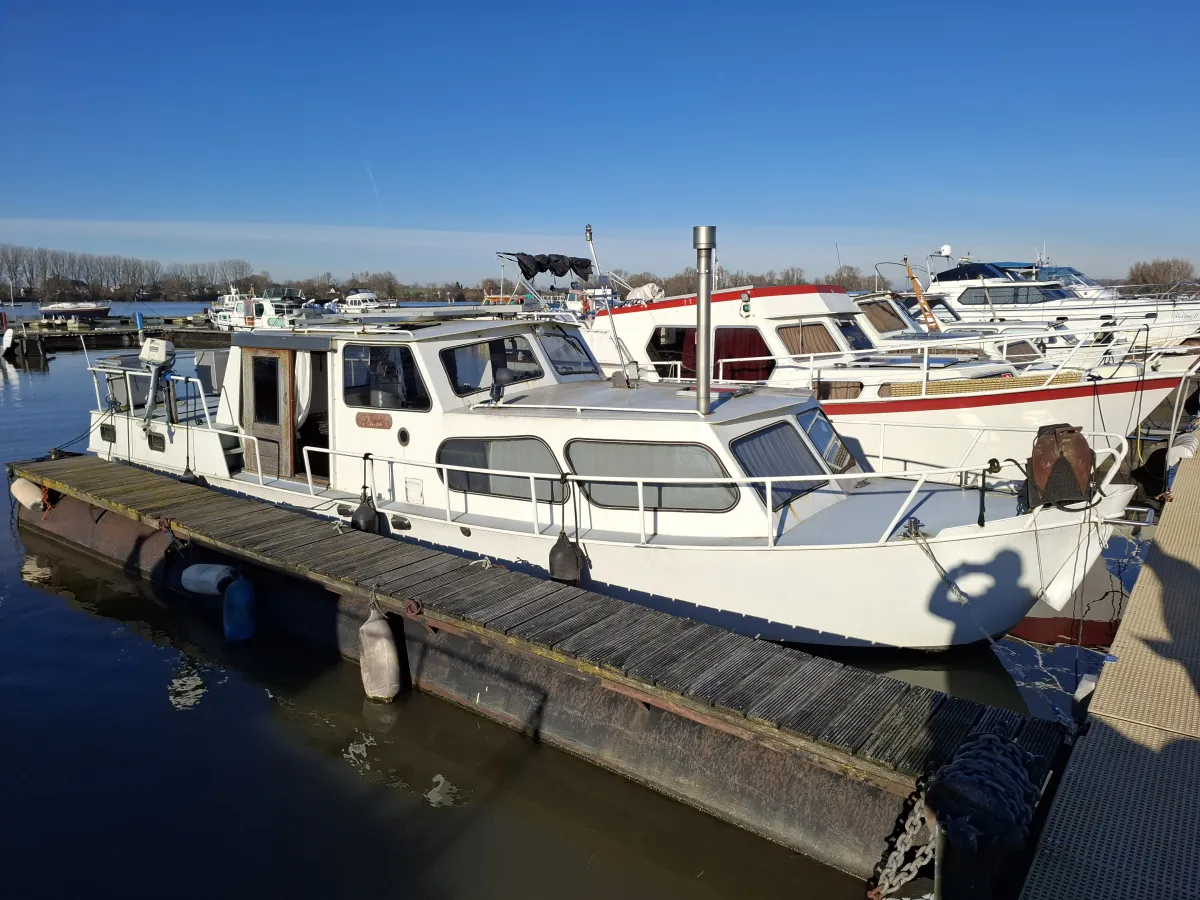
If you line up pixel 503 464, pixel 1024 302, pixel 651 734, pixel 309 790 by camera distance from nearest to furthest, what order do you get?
pixel 651 734 → pixel 309 790 → pixel 503 464 → pixel 1024 302

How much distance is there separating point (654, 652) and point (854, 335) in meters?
11.0

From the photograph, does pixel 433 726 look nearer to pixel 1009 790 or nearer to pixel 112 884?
pixel 112 884

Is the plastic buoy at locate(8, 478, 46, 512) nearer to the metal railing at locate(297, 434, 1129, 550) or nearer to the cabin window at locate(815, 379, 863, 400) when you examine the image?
the metal railing at locate(297, 434, 1129, 550)

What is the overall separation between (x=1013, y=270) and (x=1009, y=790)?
30855 mm

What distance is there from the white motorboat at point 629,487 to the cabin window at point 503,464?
21 millimetres

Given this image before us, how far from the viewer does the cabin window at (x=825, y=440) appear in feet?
28.8

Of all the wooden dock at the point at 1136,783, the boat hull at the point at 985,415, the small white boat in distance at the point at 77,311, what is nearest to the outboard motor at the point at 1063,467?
the wooden dock at the point at 1136,783

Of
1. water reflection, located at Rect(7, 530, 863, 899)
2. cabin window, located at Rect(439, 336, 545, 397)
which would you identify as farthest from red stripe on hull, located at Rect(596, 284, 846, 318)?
water reflection, located at Rect(7, 530, 863, 899)

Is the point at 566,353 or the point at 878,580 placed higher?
the point at 566,353

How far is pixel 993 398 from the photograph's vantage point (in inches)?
496

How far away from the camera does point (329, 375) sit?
9.48 meters

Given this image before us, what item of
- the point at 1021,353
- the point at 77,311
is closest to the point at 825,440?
the point at 1021,353

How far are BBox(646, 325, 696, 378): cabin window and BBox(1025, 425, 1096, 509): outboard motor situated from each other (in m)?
8.95

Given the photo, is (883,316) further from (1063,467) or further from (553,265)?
(1063,467)
